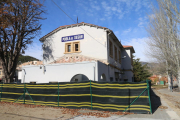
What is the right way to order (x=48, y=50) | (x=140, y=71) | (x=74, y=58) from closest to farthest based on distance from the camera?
1. (x=74, y=58)
2. (x=48, y=50)
3. (x=140, y=71)

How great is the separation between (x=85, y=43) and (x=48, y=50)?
17.1ft

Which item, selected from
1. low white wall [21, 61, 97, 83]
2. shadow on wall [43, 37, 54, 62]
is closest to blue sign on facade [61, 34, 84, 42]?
shadow on wall [43, 37, 54, 62]


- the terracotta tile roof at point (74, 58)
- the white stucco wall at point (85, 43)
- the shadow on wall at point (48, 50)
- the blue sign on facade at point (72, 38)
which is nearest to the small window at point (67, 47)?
the white stucco wall at point (85, 43)

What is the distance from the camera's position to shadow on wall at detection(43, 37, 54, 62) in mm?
18703

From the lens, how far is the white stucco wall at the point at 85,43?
52.7ft

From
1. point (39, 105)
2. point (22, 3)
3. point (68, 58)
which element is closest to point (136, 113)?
point (39, 105)

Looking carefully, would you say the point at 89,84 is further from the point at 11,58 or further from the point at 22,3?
the point at 22,3

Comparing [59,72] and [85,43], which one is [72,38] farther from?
[59,72]

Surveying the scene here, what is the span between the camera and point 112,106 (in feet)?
27.2

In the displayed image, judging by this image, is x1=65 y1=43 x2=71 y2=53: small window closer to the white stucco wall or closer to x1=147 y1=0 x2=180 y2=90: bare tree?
the white stucco wall

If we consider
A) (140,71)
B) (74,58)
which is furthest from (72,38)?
(140,71)

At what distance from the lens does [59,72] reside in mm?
14453

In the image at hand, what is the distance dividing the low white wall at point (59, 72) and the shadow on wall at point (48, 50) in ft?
9.86

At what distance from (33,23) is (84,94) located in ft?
43.6
